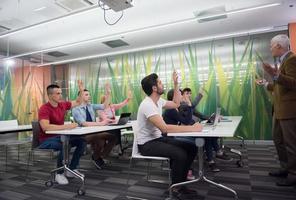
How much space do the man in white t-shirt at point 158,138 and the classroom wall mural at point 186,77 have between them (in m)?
3.97

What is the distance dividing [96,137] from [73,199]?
1540mm

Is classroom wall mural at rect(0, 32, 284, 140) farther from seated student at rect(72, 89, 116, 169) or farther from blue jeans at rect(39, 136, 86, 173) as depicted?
blue jeans at rect(39, 136, 86, 173)

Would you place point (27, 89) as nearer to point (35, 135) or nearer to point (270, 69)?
point (35, 135)

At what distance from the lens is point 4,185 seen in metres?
3.04

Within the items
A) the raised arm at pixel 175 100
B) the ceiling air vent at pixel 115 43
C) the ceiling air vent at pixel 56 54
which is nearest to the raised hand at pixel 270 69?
the raised arm at pixel 175 100

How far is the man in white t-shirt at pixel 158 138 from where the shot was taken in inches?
86.0

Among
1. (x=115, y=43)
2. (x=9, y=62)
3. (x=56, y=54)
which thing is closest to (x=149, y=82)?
(x=115, y=43)

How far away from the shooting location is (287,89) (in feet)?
8.36

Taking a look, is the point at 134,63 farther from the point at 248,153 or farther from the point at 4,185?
the point at 4,185

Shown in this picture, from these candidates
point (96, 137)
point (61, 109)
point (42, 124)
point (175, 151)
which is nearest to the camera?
point (175, 151)

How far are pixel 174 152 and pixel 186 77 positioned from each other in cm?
457

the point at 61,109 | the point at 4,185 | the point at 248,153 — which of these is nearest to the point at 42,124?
the point at 61,109

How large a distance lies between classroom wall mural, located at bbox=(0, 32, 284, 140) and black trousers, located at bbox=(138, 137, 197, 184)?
3959 millimetres

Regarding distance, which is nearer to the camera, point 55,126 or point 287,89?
point 287,89
